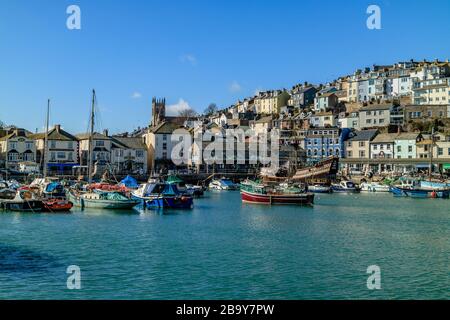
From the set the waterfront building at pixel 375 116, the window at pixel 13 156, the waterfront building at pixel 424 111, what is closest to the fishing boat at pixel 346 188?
the waterfront building at pixel 375 116

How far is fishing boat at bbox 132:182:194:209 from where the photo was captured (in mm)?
49500

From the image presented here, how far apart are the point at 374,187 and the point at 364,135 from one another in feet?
76.9

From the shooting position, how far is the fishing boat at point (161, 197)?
49500 millimetres

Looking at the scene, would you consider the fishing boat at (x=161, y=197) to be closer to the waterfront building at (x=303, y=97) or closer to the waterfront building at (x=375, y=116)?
the waterfront building at (x=375, y=116)

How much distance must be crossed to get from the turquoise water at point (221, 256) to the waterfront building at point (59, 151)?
50082 mm

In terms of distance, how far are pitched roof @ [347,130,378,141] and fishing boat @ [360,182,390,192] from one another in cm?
1888

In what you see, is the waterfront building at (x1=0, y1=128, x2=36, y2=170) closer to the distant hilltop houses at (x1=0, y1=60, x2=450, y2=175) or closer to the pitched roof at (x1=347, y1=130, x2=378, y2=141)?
the distant hilltop houses at (x1=0, y1=60, x2=450, y2=175)

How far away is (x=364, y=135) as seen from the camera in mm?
105750

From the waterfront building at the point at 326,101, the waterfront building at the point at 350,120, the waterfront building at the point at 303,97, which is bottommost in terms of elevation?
the waterfront building at the point at 350,120

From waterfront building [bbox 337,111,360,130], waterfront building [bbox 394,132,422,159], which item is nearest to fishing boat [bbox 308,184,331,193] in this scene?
waterfront building [bbox 394,132,422,159]

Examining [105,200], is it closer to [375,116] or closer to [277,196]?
[277,196]
